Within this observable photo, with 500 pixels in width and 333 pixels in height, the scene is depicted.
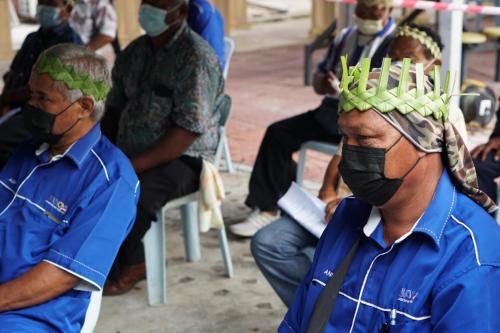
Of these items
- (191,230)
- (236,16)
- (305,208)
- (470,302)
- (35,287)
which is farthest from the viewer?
(236,16)

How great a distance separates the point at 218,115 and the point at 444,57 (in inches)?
53.1

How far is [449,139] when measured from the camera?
2.24 m

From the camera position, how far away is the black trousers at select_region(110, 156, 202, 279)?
4.20 meters

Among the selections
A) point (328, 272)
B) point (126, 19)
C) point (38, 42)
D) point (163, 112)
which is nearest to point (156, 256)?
point (163, 112)

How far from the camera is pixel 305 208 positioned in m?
3.69

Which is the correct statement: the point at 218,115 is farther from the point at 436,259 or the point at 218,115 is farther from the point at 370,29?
the point at 436,259

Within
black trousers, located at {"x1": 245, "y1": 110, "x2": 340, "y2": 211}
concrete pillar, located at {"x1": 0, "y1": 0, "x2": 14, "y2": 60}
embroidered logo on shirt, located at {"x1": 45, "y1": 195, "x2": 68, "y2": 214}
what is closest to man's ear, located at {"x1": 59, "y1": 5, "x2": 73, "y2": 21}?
black trousers, located at {"x1": 245, "y1": 110, "x2": 340, "y2": 211}

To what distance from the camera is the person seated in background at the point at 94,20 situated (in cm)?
678

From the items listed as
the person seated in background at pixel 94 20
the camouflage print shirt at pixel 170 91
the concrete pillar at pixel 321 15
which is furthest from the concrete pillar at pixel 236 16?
the camouflage print shirt at pixel 170 91

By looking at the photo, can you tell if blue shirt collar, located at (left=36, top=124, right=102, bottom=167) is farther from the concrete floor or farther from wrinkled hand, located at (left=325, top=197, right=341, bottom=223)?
the concrete floor

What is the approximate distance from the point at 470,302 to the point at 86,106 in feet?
5.50

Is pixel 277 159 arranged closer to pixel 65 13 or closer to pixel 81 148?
pixel 65 13

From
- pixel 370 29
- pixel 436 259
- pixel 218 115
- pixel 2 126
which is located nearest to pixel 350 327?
pixel 436 259

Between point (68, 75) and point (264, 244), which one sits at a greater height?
point (68, 75)
